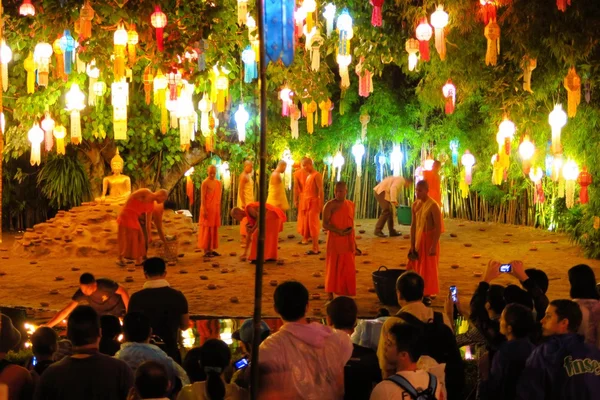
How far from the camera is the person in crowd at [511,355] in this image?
4.33 meters

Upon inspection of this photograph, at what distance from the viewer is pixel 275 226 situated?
13523 mm

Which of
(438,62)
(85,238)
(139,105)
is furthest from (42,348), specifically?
(139,105)

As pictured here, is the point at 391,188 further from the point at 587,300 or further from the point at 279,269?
the point at 587,300

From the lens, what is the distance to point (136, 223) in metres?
13.1

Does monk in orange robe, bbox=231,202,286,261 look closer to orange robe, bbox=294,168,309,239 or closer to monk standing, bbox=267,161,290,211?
monk standing, bbox=267,161,290,211

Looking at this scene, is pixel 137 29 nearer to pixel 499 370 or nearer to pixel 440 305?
pixel 440 305

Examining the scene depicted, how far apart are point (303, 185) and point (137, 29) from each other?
6181 millimetres

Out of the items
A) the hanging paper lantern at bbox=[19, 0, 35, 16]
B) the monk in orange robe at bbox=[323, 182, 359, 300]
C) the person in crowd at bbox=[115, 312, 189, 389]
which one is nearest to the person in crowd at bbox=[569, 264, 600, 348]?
the person in crowd at bbox=[115, 312, 189, 389]

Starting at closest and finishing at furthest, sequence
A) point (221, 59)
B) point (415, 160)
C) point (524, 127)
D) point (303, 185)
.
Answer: point (221, 59) → point (524, 127) → point (303, 185) → point (415, 160)

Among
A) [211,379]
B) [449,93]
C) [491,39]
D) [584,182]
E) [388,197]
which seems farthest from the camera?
[388,197]

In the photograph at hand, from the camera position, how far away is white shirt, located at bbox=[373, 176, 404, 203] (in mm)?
16875

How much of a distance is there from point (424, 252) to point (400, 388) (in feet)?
21.3

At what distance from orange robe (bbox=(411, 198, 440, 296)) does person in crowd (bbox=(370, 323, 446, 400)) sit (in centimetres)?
607

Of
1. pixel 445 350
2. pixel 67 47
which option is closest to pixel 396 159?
pixel 67 47
